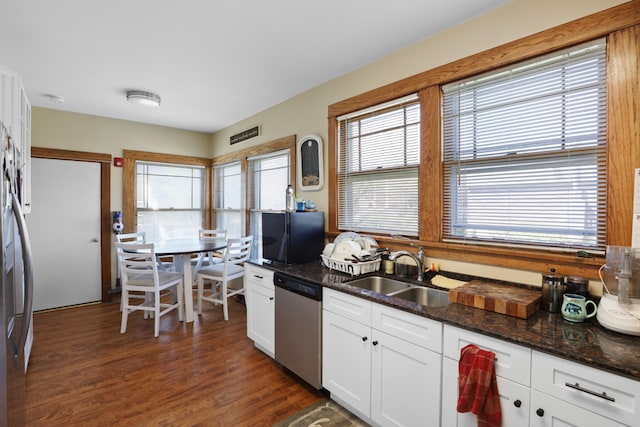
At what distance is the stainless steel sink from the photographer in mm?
1991

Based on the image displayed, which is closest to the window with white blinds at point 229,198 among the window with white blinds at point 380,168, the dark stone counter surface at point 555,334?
the window with white blinds at point 380,168

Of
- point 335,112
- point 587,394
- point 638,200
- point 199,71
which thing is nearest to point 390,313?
point 587,394

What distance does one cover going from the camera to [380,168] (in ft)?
8.75

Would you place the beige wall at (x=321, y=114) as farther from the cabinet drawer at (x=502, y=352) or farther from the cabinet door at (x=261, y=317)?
the cabinet door at (x=261, y=317)

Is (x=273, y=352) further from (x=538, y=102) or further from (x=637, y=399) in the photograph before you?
(x=538, y=102)

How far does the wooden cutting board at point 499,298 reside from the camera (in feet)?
4.88

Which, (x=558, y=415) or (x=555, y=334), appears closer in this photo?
(x=558, y=415)

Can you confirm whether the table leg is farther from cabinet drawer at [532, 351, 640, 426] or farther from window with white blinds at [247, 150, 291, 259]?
cabinet drawer at [532, 351, 640, 426]

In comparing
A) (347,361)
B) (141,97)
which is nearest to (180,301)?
(141,97)

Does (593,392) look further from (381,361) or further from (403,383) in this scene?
(381,361)

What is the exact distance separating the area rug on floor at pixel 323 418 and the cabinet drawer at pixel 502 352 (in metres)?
0.93

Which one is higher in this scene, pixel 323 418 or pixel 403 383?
pixel 403 383

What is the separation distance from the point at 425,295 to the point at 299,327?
95cm

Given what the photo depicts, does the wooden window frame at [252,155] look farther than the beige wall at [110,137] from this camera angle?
No
